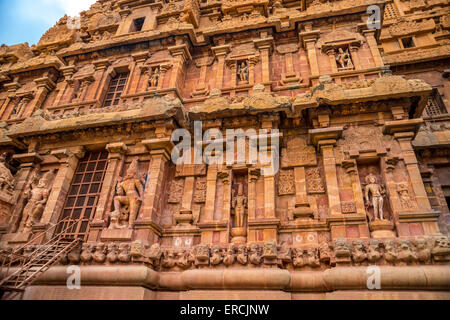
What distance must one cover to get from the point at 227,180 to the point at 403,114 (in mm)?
6076

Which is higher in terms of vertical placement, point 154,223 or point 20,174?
point 20,174

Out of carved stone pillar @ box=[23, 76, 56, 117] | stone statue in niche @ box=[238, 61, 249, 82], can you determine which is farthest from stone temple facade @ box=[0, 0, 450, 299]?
carved stone pillar @ box=[23, 76, 56, 117]

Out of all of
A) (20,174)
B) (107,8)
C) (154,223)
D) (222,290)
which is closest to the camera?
(222,290)

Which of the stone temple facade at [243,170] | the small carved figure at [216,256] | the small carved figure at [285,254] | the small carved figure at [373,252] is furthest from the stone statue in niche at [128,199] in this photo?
the small carved figure at [373,252]

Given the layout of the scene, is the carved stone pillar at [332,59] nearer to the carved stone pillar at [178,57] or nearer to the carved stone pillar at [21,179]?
the carved stone pillar at [178,57]

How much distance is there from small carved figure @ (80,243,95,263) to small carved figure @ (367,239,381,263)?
25.4 feet

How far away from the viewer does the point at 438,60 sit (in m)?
13.9

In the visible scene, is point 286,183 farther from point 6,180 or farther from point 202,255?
point 6,180

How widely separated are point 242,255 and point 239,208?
5.79ft

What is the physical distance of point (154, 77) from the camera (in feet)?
44.4

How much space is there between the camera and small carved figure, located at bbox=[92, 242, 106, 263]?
8.45m

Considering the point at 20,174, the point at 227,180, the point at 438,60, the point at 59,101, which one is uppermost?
the point at 438,60

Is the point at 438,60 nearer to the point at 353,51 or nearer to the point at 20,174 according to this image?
the point at 353,51
